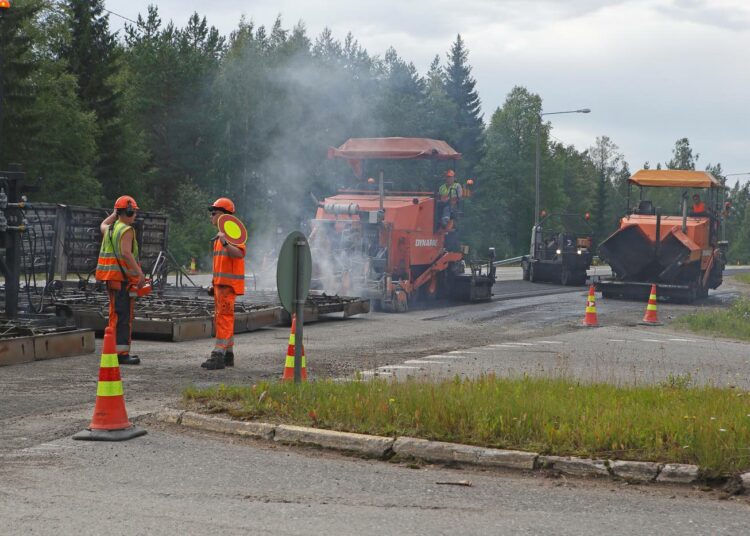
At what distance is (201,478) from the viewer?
6746 millimetres

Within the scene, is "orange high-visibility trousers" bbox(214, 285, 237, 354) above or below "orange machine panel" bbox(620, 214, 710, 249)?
below

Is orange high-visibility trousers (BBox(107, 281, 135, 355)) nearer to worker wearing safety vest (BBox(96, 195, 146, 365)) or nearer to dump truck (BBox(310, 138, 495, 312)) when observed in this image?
worker wearing safety vest (BBox(96, 195, 146, 365))

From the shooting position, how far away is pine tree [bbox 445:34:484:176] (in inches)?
2894

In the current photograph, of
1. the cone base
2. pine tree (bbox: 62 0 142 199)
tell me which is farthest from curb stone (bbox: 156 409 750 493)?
pine tree (bbox: 62 0 142 199)

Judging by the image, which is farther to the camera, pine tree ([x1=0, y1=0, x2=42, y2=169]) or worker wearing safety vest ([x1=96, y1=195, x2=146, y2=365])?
pine tree ([x1=0, y1=0, x2=42, y2=169])

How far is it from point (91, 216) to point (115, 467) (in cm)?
1181

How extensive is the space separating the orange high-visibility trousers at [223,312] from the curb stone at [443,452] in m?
3.02

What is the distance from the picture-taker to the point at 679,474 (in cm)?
683

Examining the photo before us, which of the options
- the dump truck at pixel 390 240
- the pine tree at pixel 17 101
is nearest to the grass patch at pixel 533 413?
the dump truck at pixel 390 240

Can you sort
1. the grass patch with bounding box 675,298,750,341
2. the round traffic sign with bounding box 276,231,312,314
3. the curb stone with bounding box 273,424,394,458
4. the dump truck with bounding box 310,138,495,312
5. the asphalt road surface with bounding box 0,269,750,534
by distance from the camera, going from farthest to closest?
the dump truck with bounding box 310,138,495,312
the grass patch with bounding box 675,298,750,341
the round traffic sign with bounding box 276,231,312,314
the curb stone with bounding box 273,424,394,458
the asphalt road surface with bounding box 0,269,750,534

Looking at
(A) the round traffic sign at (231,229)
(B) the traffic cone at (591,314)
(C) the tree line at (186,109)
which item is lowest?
(B) the traffic cone at (591,314)

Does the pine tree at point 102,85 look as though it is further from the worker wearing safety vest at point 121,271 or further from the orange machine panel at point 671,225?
the worker wearing safety vest at point 121,271

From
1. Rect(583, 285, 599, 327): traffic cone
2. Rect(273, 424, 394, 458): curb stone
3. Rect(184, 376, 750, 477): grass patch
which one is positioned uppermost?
Rect(583, 285, 599, 327): traffic cone

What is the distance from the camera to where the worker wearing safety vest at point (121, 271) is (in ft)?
38.4
